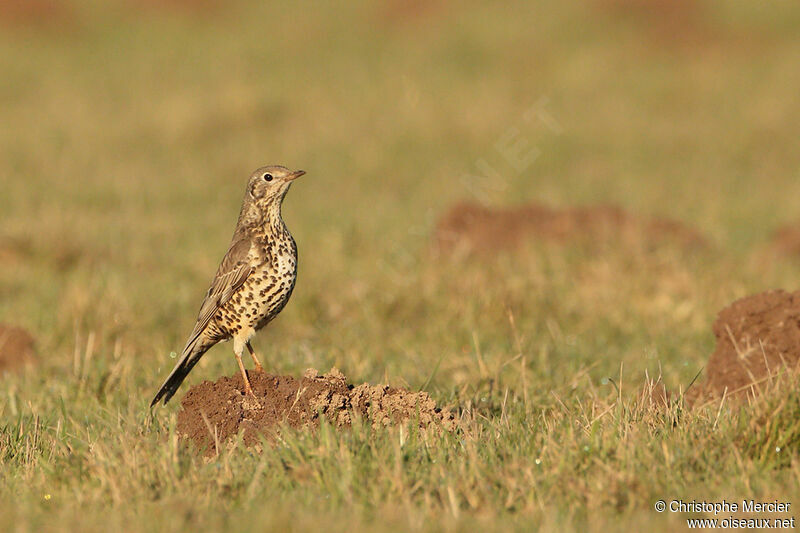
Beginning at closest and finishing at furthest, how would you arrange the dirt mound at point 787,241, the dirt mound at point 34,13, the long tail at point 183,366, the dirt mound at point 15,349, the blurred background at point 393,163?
the long tail at point 183,366
the dirt mound at point 15,349
the blurred background at point 393,163
the dirt mound at point 787,241
the dirt mound at point 34,13

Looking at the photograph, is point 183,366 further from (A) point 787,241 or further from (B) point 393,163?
(B) point 393,163

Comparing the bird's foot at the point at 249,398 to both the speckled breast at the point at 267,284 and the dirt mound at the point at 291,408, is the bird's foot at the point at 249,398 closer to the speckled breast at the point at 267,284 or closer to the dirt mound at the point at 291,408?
the dirt mound at the point at 291,408

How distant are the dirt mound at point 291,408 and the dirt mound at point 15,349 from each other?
2542mm

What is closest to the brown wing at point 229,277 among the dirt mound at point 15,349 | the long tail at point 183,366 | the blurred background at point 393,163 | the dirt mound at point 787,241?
the long tail at point 183,366

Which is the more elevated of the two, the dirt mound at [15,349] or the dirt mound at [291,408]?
the dirt mound at [15,349]

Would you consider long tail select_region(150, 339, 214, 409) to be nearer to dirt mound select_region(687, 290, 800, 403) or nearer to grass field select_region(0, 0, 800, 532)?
grass field select_region(0, 0, 800, 532)

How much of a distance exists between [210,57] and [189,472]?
17.8 meters

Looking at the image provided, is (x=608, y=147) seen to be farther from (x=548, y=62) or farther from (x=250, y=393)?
(x=250, y=393)

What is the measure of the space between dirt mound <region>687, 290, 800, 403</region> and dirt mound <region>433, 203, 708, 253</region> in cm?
406

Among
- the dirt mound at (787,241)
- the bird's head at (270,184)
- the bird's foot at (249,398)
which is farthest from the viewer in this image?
the dirt mound at (787,241)

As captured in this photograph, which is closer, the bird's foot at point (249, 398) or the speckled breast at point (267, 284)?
the bird's foot at point (249, 398)

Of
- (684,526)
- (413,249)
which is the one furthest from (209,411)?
(413,249)

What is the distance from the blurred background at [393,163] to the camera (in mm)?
8492

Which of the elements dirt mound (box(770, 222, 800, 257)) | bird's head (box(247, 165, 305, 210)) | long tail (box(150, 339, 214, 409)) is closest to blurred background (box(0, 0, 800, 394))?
dirt mound (box(770, 222, 800, 257))
